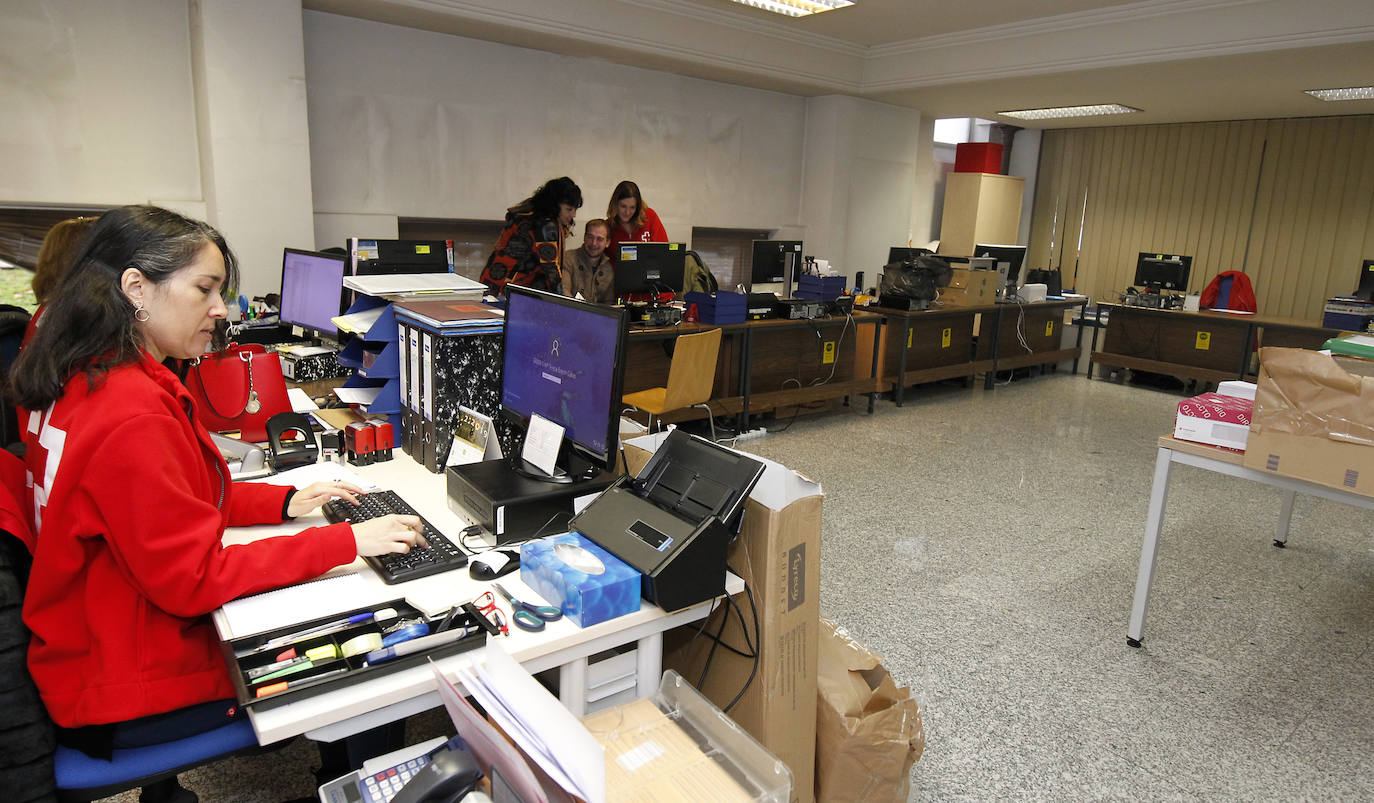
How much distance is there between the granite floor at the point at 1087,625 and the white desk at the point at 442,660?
2.58 ft

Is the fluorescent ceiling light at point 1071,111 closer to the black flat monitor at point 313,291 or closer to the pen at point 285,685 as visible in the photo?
the black flat monitor at point 313,291

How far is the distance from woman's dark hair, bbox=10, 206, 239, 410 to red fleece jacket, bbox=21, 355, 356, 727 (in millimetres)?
27

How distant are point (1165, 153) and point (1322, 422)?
845 centimetres

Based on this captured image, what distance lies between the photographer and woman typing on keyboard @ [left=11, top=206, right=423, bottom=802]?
1.17 meters

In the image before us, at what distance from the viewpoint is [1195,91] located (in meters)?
6.86

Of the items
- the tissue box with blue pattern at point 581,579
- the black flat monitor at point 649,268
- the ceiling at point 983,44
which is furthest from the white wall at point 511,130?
the tissue box with blue pattern at point 581,579

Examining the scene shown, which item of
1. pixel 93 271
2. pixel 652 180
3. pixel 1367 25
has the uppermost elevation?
pixel 1367 25

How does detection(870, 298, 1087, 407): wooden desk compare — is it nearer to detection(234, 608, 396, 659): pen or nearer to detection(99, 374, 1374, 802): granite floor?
detection(99, 374, 1374, 802): granite floor

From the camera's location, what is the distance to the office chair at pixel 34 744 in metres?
1.13

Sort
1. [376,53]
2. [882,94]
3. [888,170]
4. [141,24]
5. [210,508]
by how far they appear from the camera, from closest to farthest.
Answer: [210,508] → [141,24] → [376,53] → [882,94] → [888,170]

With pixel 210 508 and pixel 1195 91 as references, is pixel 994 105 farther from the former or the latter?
pixel 210 508

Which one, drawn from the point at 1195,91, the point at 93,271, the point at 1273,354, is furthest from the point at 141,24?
the point at 1195,91

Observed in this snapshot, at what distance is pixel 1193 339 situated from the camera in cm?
687

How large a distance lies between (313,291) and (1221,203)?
31.3 ft
